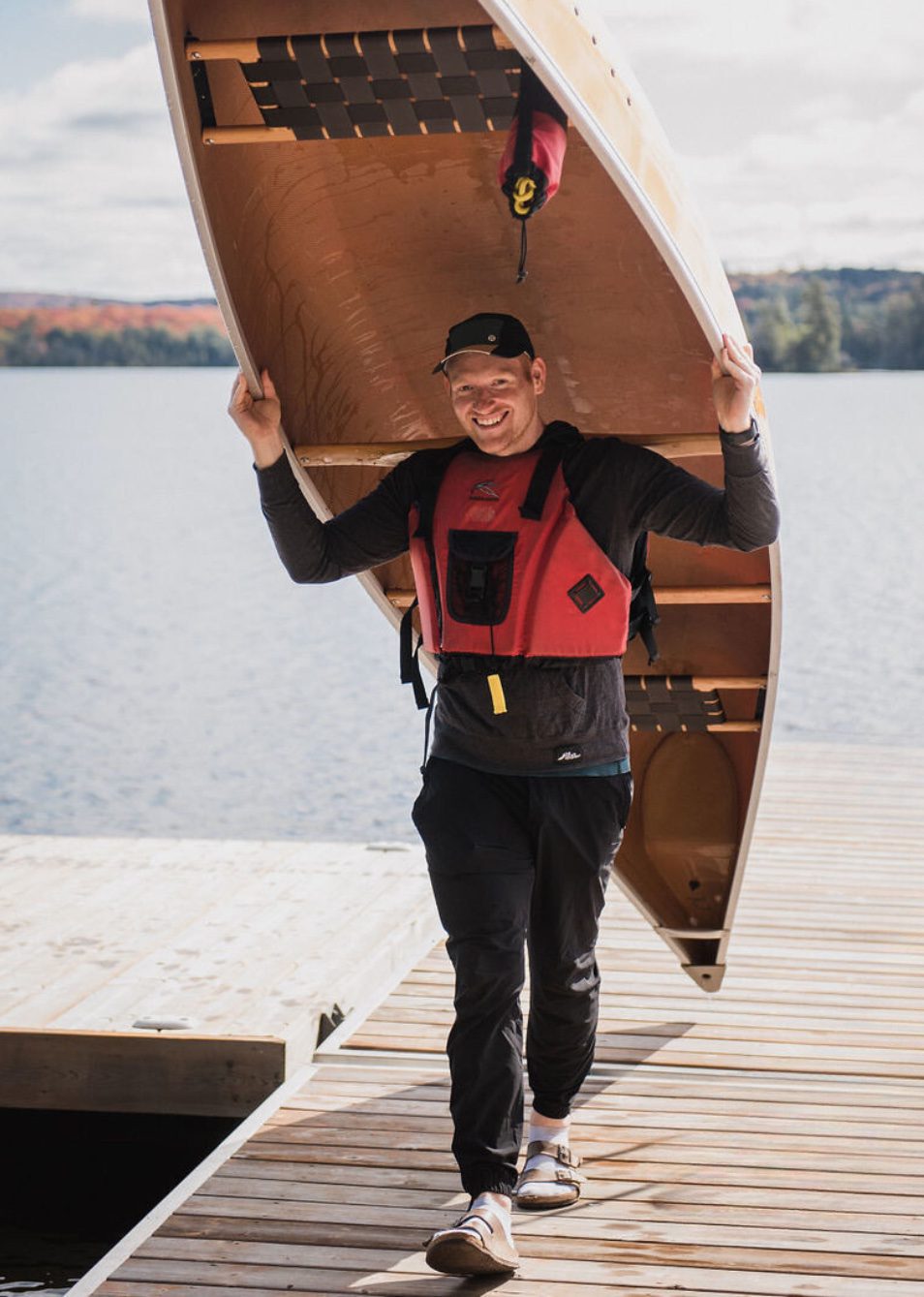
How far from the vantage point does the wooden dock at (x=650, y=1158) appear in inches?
114

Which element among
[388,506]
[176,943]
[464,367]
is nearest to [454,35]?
[464,367]

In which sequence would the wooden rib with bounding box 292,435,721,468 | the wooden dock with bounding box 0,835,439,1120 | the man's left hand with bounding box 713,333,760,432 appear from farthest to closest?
1. the wooden dock with bounding box 0,835,439,1120
2. the wooden rib with bounding box 292,435,721,468
3. the man's left hand with bounding box 713,333,760,432

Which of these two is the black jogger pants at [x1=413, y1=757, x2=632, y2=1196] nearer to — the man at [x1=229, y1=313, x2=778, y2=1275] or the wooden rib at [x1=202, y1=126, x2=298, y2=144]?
the man at [x1=229, y1=313, x2=778, y2=1275]

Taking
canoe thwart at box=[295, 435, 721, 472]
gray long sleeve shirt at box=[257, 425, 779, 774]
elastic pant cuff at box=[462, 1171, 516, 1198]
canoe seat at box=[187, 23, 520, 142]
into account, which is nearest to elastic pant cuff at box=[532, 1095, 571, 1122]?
elastic pant cuff at box=[462, 1171, 516, 1198]

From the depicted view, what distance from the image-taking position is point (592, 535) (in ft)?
9.79

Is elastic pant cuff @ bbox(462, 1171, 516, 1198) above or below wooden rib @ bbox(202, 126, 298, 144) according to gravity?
below

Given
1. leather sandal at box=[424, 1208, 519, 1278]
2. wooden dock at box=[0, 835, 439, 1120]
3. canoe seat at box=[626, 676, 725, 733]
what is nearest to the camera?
leather sandal at box=[424, 1208, 519, 1278]

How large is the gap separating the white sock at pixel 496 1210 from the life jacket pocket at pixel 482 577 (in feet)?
3.02

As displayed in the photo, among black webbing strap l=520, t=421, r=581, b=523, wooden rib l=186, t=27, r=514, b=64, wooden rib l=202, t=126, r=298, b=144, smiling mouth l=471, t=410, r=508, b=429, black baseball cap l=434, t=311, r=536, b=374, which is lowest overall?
black webbing strap l=520, t=421, r=581, b=523

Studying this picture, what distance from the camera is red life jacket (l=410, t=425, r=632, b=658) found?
2932mm

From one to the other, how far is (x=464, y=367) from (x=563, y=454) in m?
0.22

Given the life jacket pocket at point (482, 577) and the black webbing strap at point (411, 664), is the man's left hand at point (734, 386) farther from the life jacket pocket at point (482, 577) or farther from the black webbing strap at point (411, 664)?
the black webbing strap at point (411, 664)

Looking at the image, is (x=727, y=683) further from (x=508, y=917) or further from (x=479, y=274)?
(x=508, y=917)

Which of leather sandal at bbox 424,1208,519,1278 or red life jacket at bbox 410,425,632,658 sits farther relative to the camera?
red life jacket at bbox 410,425,632,658
